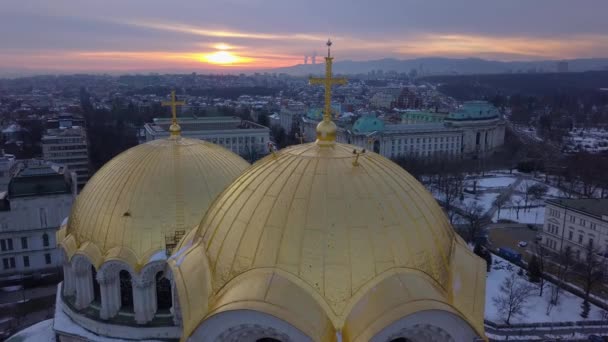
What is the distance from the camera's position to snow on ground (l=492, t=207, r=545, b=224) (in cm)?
4625

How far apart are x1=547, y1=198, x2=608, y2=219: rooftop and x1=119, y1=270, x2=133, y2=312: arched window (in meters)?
35.9

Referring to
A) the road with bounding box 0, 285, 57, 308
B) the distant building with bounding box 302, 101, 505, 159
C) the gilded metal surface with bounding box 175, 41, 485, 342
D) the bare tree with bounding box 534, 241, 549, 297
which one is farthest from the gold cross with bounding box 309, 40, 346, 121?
the distant building with bounding box 302, 101, 505, 159

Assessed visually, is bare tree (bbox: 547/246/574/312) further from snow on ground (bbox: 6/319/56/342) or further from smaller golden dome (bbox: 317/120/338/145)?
snow on ground (bbox: 6/319/56/342)

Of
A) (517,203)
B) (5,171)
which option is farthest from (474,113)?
(5,171)

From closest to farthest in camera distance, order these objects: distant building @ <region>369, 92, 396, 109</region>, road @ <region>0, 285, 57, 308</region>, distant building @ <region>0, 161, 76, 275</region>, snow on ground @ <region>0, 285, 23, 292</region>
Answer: road @ <region>0, 285, 57, 308</region>, snow on ground @ <region>0, 285, 23, 292</region>, distant building @ <region>0, 161, 76, 275</region>, distant building @ <region>369, 92, 396, 109</region>

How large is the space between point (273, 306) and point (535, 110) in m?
158

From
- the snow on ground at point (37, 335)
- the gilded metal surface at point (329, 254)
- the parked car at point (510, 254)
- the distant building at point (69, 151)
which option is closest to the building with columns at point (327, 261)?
the gilded metal surface at point (329, 254)

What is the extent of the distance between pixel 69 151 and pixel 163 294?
54752 mm

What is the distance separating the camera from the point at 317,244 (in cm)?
851

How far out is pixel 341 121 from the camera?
8994 cm

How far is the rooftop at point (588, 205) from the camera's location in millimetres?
35834

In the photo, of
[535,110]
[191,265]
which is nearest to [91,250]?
[191,265]

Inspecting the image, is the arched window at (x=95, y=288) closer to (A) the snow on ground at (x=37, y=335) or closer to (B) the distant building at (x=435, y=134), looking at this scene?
(A) the snow on ground at (x=37, y=335)

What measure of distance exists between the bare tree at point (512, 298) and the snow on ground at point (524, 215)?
1741 cm
